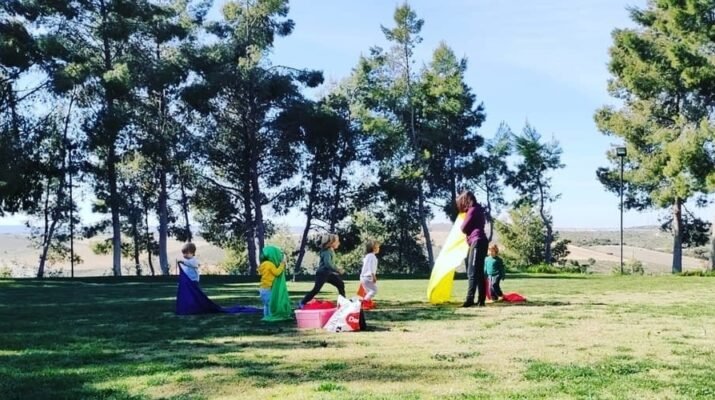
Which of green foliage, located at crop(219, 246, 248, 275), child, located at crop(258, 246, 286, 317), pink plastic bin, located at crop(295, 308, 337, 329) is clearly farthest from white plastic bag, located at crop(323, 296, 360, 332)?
green foliage, located at crop(219, 246, 248, 275)

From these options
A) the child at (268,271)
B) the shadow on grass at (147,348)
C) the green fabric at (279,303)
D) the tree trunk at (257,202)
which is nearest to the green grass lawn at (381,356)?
the shadow on grass at (147,348)

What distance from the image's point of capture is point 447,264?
Answer: 14.6 m

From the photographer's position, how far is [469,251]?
45.6 ft

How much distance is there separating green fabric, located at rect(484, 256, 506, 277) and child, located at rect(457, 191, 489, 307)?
1.29 metres

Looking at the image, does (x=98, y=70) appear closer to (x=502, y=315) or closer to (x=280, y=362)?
(x=502, y=315)

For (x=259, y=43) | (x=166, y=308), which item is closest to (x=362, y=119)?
(x=259, y=43)

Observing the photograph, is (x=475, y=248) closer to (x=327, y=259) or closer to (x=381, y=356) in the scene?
(x=327, y=259)

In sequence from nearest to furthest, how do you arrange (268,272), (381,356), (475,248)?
(381,356), (268,272), (475,248)

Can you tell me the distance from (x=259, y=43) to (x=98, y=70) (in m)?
10.4

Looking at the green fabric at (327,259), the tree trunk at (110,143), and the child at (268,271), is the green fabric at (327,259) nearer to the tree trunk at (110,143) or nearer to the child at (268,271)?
the child at (268,271)

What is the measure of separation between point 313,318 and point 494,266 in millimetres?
5741

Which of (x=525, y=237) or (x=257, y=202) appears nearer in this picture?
(x=257, y=202)

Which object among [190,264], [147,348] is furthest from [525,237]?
[147,348]

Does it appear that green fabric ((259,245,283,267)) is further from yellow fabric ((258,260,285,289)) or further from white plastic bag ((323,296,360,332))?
white plastic bag ((323,296,360,332))
